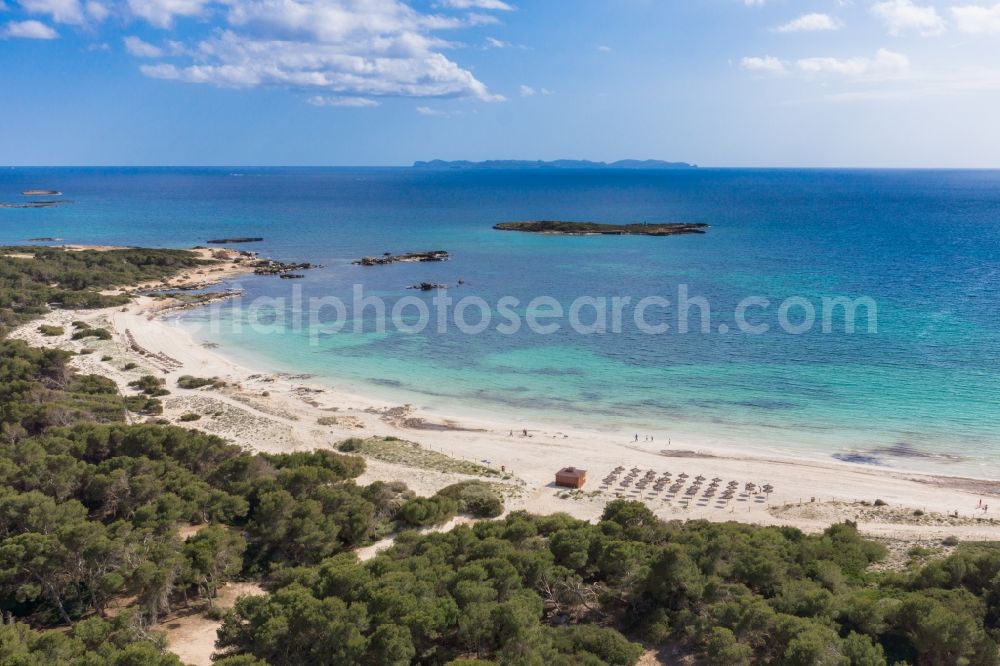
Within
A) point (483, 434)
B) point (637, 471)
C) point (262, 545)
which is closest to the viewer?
point (262, 545)

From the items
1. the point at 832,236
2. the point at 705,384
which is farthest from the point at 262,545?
the point at 832,236

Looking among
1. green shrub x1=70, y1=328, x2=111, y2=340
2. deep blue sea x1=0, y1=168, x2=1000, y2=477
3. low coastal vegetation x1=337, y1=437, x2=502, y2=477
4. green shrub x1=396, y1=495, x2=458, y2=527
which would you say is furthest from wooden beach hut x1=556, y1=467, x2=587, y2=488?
green shrub x1=70, y1=328, x2=111, y2=340

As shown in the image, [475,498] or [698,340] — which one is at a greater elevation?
[698,340]

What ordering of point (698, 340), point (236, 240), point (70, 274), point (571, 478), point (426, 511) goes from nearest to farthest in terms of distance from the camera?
point (426, 511)
point (571, 478)
point (698, 340)
point (70, 274)
point (236, 240)

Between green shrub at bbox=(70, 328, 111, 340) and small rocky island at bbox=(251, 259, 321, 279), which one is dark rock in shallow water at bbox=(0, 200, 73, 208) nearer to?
small rocky island at bbox=(251, 259, 321, 279)

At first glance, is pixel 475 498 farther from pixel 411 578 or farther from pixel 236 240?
pixel 236 240

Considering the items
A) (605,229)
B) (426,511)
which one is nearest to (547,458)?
(426,511)

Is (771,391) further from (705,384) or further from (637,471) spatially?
(637,471)
